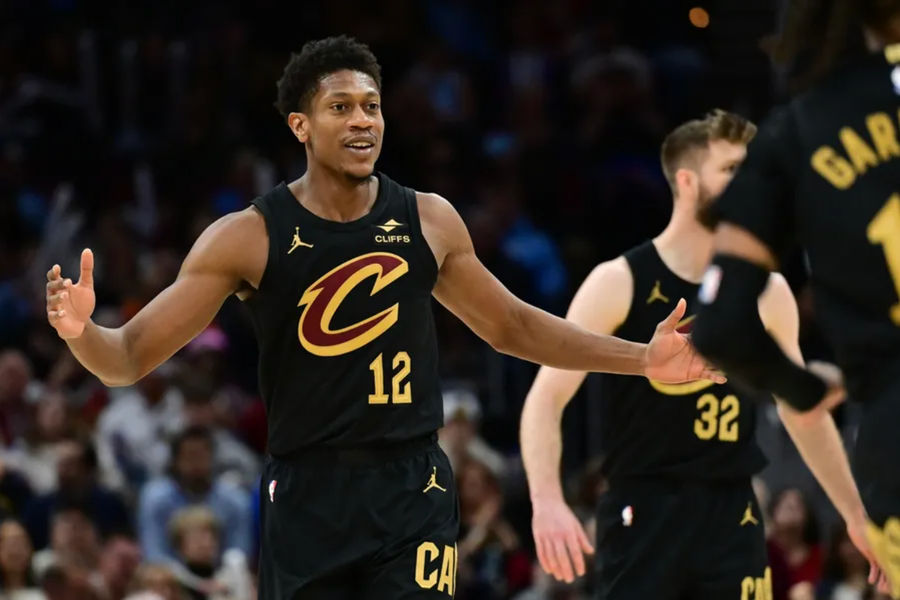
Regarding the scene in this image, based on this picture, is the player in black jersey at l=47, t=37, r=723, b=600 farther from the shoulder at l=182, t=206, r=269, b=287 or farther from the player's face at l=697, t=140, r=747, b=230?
the player's face at l=697, t=140, r=747, b=230

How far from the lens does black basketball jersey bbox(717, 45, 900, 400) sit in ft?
13.0

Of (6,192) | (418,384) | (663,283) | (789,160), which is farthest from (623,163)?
(789,160)

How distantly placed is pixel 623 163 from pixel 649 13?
1.98m

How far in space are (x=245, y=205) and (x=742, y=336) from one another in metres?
11.4

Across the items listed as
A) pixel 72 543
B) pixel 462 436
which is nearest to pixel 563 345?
pixel 462 436

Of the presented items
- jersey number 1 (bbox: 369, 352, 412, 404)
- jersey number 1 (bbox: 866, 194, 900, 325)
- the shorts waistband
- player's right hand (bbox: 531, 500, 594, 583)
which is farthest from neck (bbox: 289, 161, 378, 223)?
jersey number 1 (bbox: 866, 194, 900, 325)

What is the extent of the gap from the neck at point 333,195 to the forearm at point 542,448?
4.80ft

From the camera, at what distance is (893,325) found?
13.0ft

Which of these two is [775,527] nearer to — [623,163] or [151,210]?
[623,163]

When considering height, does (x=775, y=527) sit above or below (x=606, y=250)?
below

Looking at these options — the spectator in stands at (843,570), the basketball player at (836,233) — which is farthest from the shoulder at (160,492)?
the basketball player at (836,233)

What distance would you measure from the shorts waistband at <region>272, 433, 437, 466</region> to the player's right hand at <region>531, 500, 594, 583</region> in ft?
3.56

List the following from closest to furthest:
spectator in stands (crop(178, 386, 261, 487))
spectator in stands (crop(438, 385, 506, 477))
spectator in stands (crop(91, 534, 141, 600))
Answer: spectator in stands (crop(91, 534, 141, 600))
spectator in stands (crop(438, 385, 506, 477))
spectator in stands (crop(178, 386, 261, 487))

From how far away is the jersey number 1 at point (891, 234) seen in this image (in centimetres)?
395
